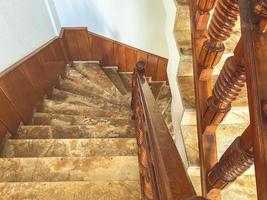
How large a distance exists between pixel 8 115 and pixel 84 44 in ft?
5.98

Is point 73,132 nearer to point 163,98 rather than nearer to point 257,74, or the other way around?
point 163,98

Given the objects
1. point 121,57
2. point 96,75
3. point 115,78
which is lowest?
point 115,78

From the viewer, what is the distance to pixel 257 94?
73 centimetres

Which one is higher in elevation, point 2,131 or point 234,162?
point 234,162

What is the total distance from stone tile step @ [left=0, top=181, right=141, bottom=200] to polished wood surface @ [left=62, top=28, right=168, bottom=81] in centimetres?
218

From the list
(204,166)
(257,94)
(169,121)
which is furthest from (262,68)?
(169,121)

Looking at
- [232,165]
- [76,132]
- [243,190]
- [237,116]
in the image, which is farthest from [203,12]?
[76,132]

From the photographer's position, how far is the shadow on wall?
11.4 feet

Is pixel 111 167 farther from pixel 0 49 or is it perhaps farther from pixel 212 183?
pixel 0 49

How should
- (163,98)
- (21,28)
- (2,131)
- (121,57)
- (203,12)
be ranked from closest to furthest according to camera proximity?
(203,12), (2,131), (21,28), (163,98), (121,57)

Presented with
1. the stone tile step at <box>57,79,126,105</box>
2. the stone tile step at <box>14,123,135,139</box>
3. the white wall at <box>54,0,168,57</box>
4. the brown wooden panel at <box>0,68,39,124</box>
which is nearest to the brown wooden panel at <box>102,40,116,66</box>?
the white wall at <box>54,0,168,57</box>

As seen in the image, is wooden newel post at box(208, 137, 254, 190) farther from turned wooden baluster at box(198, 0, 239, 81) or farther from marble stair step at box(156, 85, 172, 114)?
marble stair step at box(156, 85, 172, 114)

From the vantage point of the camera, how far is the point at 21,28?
2.47 meters

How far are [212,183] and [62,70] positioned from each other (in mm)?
2910
